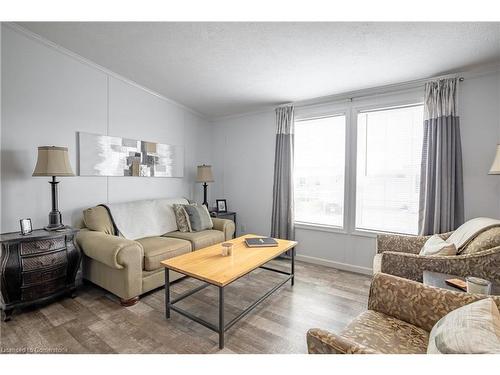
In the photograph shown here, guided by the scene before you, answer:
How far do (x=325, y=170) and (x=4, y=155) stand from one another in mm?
3664

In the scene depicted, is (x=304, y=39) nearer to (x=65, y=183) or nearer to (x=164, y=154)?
(x=164, y=154)

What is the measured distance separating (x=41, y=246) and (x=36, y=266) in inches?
6.8

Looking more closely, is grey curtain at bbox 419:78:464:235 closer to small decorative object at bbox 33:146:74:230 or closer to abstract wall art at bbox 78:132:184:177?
abstract wall art at bbox 78:132:184:177

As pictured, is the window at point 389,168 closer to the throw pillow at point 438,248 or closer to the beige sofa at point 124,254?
the throw pillow at point 438,248

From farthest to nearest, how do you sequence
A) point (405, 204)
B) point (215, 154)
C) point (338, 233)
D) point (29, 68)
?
point (215, 154)
point (338, 233)
point (405, 204)
point (29, 68)

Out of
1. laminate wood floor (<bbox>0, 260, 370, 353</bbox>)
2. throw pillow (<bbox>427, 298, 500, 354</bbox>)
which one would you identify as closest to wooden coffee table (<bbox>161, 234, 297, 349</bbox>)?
laminate wood floor (<bbox>0, 260, 370, 353</bbox>)

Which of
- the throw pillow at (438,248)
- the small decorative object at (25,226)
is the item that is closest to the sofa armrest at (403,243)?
the throw pillow at (438,248)

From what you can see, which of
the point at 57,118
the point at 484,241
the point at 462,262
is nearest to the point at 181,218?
the point at 57,118

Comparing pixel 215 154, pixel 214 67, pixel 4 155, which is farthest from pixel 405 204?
pixel 4 155

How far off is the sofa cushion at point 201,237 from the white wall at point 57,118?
0.89 metres

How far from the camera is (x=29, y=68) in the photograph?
2268mm

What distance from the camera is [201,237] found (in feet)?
9.83

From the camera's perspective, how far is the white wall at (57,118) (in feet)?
7.11

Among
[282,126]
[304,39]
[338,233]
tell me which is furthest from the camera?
[282,126]
